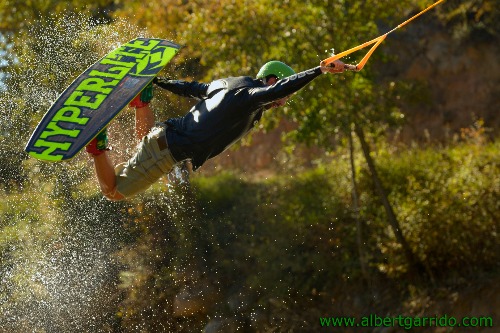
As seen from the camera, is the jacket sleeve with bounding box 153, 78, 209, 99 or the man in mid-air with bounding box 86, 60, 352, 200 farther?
the jacket sleeve with bounding box 153, 78, 209, 99

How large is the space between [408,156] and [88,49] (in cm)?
526

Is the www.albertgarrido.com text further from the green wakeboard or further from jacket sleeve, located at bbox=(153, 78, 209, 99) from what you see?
the green wakeboard

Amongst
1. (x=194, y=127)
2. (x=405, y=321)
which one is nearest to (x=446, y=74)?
(x=405, y=321)

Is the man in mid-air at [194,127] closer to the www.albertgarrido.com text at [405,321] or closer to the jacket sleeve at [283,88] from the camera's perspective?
the jacket sleeve at [283,88]

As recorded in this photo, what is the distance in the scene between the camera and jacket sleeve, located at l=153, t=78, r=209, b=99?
7.76 metres

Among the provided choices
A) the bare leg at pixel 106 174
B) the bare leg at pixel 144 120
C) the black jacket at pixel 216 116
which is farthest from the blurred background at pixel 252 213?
the black jacket at pixel 216 116

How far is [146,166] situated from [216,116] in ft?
3.10

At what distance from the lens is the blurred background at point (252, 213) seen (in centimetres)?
1087

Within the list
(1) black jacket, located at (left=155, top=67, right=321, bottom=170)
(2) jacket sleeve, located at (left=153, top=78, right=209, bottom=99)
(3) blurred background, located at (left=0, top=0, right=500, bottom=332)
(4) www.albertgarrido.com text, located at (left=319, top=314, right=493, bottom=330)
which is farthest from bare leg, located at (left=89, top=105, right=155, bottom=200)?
(4) www.albertgarrido.com text, located at (left=319, top=314, right=493, bottom=330)

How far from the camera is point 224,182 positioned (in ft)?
45.2

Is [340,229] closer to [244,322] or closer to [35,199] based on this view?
[244,322]

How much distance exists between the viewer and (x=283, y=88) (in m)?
6.63

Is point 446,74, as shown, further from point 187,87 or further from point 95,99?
point 95,99

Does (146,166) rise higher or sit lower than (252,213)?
higher
